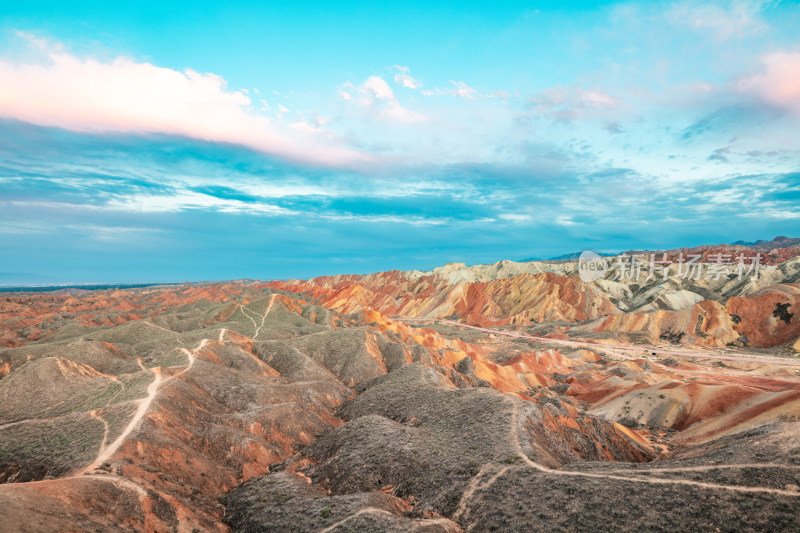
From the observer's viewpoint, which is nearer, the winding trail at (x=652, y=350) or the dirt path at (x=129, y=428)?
the dirt path at (x=129, y=428)

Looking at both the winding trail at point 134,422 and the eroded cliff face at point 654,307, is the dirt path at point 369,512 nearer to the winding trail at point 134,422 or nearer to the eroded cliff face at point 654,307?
the winding trail at point 134,422

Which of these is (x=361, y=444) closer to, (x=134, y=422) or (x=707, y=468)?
(x=134, y=422)

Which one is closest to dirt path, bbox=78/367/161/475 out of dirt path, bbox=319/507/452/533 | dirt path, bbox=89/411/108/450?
dirt path, bbox=89/411/108/450

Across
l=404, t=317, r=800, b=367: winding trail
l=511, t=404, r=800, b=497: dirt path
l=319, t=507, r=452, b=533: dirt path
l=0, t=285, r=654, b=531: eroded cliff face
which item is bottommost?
l=404, t=317, r=800, b=367: winding trail

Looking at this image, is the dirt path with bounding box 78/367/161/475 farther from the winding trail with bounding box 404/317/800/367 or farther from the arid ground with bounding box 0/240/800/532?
the winding trail with bounding box 404/317/800/367

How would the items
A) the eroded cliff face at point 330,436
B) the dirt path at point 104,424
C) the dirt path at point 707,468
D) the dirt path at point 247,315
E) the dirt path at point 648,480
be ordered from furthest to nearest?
the dirt path at point 247,315
the dirt path at point 104,424
the dirt path at point 707,468
the eroded cliff face at point 330,436
the dirt path at point 648,480

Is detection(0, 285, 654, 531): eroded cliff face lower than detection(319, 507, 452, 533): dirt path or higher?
lower

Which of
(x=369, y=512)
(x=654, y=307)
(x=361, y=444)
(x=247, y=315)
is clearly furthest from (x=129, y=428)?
(x=654, y=307)

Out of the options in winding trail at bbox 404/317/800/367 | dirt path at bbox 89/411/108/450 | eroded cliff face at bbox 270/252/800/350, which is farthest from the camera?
eroded cliff face at bbox 270/252/800/350

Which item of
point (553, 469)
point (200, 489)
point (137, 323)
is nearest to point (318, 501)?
point (200, 489)

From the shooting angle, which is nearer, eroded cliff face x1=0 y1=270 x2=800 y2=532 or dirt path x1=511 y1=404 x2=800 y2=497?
dirt path x1=511 y1=404 x2=800 y2=497

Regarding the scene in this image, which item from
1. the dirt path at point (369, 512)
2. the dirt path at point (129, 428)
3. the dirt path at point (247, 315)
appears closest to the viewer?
the dirt path at point (369, 512)

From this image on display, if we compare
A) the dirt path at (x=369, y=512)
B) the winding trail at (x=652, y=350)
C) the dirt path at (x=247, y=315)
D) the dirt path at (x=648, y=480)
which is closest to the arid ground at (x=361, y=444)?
the dirt path at (x=648, y=480)
